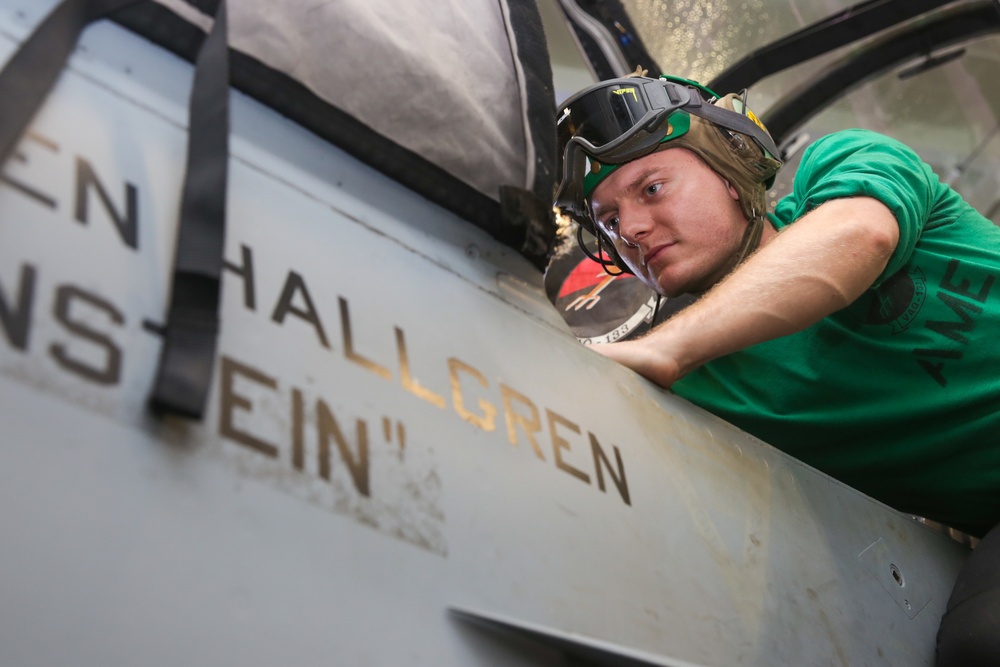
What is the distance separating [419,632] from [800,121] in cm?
246

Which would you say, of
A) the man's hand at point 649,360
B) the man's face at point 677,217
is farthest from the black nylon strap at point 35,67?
the man's face at point 677,217

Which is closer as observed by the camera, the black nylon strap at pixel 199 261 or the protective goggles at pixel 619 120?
the black nylon strap at pixel 199 261

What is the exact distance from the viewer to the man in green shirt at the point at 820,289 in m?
1.15

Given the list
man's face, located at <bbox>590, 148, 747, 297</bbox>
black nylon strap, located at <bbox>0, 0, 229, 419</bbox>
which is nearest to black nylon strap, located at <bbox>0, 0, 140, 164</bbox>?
black nylon strap, located at <bbox>0, 0, 229, 419</bbox>

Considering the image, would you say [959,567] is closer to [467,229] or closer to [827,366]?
[827,366]

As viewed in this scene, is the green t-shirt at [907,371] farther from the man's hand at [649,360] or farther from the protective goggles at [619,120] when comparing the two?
the man's hand at [649,360]

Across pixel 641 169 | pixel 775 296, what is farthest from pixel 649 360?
pixel 641 169

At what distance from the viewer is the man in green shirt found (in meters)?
1.15

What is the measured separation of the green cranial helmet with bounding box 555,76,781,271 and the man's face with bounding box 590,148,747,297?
2 cm

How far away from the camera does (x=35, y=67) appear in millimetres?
622

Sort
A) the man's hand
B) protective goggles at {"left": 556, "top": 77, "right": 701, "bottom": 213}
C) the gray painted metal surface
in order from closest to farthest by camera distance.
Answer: the gray painted metal surface, the man's hand, protective goggles at {"left": 556, "top": 77, "right": 701, "bottom": 213}

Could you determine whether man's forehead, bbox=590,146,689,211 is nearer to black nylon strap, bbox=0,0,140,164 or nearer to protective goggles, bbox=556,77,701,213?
protective goggles, bbox=556,77,701,213

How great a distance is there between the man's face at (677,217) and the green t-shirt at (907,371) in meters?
0.20

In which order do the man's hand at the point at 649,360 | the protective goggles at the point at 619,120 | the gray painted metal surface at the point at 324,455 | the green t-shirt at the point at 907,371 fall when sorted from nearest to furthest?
the gray painted metal surface at the point at 324,455 < the man's hand at the point at 649,360 < the green t-shirt at the point at 907,371 < the protective goggles at the point at 619,120
